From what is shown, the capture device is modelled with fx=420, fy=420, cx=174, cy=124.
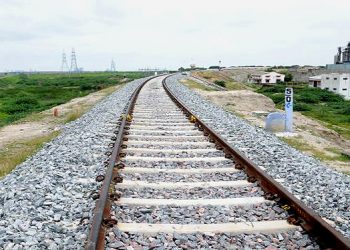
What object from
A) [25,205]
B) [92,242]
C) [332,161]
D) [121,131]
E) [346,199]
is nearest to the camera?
[92,242]

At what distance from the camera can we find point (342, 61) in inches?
3944

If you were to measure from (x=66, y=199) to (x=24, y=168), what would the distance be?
203 centimetres

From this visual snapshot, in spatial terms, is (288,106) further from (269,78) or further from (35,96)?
(269,78)

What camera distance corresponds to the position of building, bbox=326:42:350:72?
87225 millimetres

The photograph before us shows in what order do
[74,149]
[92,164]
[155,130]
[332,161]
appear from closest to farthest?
[92,164] → [74,149] → [332,161] → [155,130]

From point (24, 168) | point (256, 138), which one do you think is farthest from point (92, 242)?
point (256, 138)

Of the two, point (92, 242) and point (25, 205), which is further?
point (25, 205)

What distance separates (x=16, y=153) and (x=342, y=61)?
335ft

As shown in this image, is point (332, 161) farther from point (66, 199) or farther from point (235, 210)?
point (66, 199)

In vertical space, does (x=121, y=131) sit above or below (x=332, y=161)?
above

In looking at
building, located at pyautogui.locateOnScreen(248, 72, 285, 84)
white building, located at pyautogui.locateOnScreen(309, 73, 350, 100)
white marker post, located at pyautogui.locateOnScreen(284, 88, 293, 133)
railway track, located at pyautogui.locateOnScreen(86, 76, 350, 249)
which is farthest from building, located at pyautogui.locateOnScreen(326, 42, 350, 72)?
railway track, located at pyautogui.locateOnScreen(86, 76, 350, 249)

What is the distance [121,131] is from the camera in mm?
8383

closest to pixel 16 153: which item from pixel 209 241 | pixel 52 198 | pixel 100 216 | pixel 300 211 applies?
pixel 52 198

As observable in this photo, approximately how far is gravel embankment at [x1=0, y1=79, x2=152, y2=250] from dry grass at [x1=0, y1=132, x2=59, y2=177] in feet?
1.76
